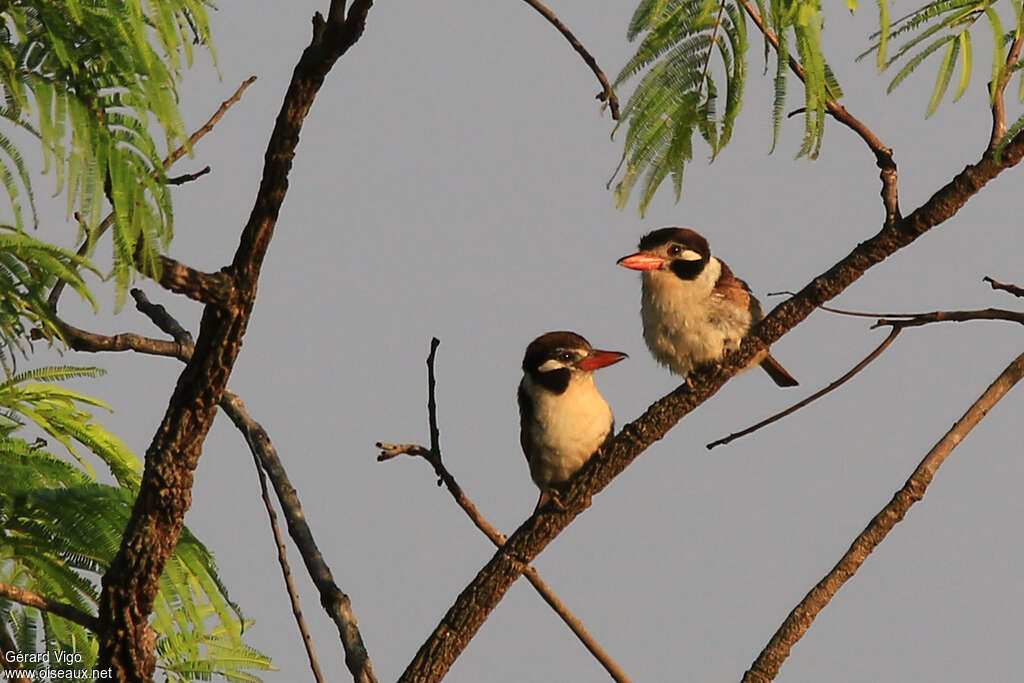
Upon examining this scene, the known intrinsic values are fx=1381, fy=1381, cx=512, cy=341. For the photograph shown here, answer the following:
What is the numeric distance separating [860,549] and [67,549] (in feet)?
8.13

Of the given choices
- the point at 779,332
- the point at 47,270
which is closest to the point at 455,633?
the point at 779,332

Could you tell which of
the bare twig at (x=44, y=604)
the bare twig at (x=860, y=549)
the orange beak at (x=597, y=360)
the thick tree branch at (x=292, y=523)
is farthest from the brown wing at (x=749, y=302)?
the bare twig at (x=44, y=604)

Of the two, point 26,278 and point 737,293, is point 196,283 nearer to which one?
point 26,278

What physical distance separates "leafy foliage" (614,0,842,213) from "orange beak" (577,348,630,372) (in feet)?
7.59

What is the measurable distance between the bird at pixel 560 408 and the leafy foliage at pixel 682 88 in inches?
88.2

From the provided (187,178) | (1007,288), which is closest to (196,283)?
(187,178)

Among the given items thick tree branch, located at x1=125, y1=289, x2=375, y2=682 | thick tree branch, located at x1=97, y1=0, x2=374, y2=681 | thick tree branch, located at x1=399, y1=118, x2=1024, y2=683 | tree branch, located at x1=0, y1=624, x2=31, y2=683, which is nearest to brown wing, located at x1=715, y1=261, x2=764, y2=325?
thick tree branch, located at x1=399, y1=118, x2=1024, y2=683

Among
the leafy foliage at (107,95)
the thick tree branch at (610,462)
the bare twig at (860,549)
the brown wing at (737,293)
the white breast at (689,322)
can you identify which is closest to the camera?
the leafy foliage at (107,95)

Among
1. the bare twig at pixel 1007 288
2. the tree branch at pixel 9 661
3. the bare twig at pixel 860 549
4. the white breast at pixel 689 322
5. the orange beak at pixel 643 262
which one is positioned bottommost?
the tree branch at pixel 9 661

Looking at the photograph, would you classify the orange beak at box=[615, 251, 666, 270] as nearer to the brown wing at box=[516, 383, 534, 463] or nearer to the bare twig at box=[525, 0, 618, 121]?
the brown wing at box=[516, 383, 534, 463]

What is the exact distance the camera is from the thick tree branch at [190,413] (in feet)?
11.5

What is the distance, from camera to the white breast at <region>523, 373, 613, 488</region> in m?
5.81

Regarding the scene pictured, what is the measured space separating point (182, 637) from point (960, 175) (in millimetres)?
2908

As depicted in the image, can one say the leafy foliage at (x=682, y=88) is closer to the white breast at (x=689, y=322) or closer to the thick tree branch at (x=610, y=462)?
the thick tree branch at (x=610, y=462)
